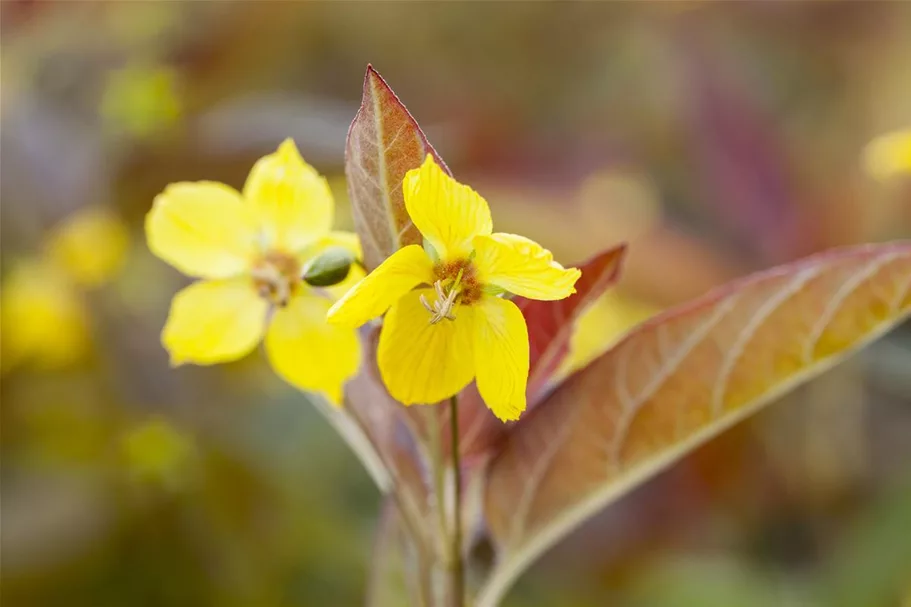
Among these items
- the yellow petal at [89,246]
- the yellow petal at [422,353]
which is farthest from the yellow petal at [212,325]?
the yellow petal at [89,246]

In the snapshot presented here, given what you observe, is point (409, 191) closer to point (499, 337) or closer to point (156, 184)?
point (499, 337)

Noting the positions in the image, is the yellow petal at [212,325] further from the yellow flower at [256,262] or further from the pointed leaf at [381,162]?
the pointed leaf at [381,162]

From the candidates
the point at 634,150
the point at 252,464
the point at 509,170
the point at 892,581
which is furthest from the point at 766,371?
the point at 634,150

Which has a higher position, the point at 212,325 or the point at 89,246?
the point at 89,246

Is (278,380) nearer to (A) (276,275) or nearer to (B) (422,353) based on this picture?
(A) (276,275)

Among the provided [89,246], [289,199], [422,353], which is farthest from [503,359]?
[89,246]
